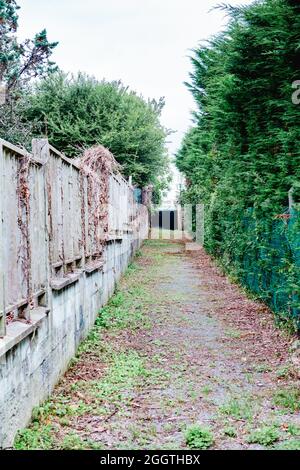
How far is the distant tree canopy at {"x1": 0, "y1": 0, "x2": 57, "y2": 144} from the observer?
1560 cm

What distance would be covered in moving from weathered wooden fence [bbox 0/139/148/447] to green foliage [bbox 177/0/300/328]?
2834 millimetres

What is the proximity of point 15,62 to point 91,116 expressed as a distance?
632 cm

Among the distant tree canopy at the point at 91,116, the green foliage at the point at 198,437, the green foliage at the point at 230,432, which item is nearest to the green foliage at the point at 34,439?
the green foliage at the point at 198,437

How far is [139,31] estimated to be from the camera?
42.6 ft

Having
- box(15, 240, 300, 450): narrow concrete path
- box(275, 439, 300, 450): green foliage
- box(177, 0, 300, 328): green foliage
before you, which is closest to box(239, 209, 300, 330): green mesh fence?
box(177, 0, 300, 328): green foliage

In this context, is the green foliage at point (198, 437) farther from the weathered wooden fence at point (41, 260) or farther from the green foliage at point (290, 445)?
the weathered wooden fence at point (41, 260)

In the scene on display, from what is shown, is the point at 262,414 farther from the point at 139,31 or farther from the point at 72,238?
the point at 139,31

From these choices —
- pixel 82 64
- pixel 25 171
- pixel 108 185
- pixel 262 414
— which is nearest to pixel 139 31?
pixel 108 185

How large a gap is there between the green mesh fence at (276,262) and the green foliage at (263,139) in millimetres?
14

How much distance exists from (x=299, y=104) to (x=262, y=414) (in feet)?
14.1

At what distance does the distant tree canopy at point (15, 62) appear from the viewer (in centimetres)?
1560

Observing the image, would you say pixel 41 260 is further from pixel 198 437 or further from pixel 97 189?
pixel 97 189

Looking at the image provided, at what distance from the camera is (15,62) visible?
17.3 m

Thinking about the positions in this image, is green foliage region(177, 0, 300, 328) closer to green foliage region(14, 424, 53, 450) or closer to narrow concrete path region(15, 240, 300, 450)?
narrow concrete path region(15, 240, 300, 450)
